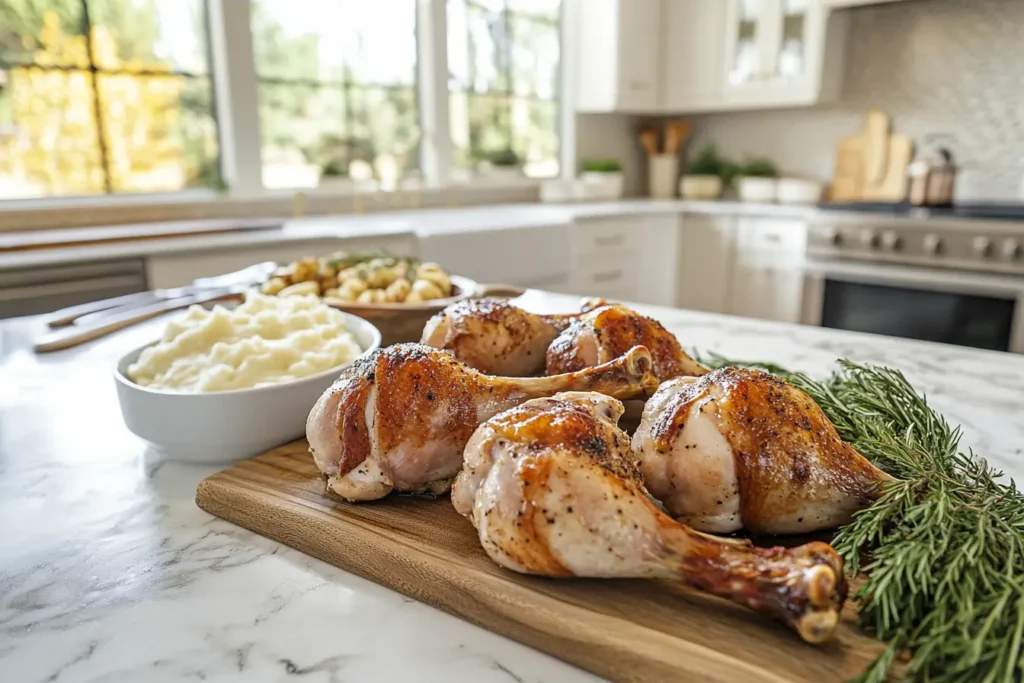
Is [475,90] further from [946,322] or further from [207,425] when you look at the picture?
[207,425]

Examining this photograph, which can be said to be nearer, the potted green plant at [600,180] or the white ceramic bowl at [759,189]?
the white ceramic bowl at [759,189]

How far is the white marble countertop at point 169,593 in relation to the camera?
55cm

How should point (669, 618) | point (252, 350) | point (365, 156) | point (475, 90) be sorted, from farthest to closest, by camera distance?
1. point (475, 90)
2. point (365, 156)
3. point (252, 350)
4. point (669, 618)

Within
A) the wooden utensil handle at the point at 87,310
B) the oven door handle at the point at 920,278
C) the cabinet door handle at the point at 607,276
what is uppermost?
the wooden utensil handle at the point at 87,310

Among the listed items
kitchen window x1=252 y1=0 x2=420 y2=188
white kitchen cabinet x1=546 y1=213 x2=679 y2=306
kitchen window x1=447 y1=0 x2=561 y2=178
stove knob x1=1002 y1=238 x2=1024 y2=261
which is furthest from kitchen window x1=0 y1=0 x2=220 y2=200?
stove knob x1=1002 y1=238 x2=1024 y2=261

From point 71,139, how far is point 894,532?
145 inches

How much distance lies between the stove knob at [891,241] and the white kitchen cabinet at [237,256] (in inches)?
91.3

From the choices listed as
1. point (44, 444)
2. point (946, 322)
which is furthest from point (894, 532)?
point (946, 322)

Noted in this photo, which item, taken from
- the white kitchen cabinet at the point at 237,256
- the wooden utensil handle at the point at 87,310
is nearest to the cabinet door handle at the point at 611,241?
the white kitchen cabinet at the point at 237,256

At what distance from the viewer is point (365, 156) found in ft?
14.1

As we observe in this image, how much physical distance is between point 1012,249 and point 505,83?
3137 mm

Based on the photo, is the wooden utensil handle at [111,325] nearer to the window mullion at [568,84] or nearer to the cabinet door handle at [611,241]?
the cabinet door handle at [611,241]

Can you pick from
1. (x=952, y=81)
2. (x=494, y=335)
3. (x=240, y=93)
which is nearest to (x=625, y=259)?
(x=952, y=81)

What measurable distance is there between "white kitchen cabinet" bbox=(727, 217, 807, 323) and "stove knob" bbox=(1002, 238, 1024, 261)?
986 mm
